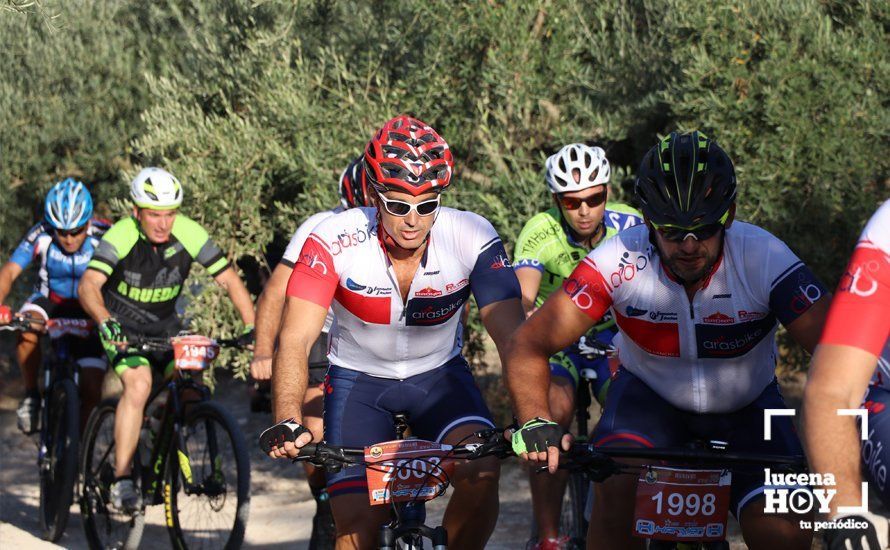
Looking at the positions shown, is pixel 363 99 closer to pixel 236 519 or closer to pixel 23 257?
pixel 23 257

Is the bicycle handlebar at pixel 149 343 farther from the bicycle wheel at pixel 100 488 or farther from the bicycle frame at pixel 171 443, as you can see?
the bicycle wheel at pixel 100 488

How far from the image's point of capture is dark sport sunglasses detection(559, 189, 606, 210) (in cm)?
686

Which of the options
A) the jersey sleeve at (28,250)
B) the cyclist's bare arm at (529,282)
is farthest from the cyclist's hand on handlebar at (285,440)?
the jersey sleeve at (28,250)

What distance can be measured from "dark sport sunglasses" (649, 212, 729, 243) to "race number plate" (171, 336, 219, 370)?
422 cm

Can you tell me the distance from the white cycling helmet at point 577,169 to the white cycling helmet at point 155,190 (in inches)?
114

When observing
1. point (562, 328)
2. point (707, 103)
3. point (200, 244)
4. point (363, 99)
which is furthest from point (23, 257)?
point (562, 328)

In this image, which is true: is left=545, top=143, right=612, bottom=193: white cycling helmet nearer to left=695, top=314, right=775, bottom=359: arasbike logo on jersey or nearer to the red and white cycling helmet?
the red and white cycling helmet

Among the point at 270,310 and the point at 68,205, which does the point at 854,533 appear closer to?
the point at 270,310

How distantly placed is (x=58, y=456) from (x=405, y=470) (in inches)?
214

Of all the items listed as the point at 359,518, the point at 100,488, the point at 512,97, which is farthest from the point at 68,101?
the point at 359,518

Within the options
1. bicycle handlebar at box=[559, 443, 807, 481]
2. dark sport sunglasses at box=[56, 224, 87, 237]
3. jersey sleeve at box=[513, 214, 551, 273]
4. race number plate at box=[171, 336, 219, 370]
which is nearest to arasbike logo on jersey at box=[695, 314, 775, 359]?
bicycle handlebar at box=[559, 443, 807, 481]

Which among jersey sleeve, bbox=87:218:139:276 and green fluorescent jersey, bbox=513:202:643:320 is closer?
green fluorescent jersey, bbox=513:202:643:320

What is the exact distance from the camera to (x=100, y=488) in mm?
8273

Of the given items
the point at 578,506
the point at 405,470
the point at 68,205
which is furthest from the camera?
the point at 68,205
